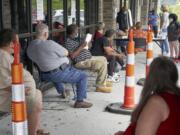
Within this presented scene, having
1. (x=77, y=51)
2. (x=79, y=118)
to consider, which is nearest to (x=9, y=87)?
(x=79, y=118)

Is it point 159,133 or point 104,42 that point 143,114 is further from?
point 104,42

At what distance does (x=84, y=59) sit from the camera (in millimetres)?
7305

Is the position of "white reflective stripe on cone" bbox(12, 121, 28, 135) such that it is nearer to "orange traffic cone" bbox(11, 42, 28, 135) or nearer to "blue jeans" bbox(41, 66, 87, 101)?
"orange traffic cone" bbox(11, 42, 28, 135)

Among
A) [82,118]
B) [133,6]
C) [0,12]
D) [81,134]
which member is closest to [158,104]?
[81,134]

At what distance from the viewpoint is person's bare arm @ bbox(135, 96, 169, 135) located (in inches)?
106

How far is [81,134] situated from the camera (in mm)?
5246

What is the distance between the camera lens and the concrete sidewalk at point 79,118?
17.7 feet

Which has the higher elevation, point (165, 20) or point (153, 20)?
point (165, 20)

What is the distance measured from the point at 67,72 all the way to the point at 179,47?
692 centimetres

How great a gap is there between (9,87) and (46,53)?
1530mm

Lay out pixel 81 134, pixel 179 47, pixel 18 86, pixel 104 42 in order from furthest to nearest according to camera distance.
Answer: pixel 179 47 < pixel 104 42 < pixel 81 134 < pixel 18 86

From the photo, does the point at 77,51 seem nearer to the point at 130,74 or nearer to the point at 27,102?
the point at 130,74

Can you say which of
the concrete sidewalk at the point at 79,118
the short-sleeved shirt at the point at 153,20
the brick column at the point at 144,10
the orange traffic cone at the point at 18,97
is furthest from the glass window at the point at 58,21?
the brick column at the point at 144,10

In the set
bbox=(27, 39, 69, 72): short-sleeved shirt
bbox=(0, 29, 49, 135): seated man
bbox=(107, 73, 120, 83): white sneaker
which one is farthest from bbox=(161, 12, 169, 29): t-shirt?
bbox=(0, 29, 49, 135): seated man
